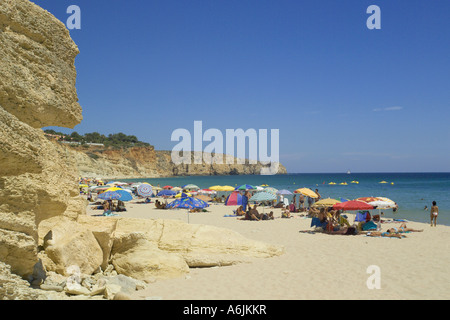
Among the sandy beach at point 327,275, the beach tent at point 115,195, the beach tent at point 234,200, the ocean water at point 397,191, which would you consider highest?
the beach tent at point 115,195

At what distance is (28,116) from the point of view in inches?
218

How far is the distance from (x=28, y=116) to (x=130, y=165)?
324ft

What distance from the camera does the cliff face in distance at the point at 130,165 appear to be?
276 ft

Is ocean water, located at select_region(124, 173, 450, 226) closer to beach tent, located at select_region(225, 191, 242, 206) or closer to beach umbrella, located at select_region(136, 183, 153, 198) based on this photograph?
beach tent, located at select_region(225, 191, 242, 206)

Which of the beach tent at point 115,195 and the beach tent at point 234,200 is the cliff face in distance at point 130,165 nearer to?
the beach tent at point 234,200

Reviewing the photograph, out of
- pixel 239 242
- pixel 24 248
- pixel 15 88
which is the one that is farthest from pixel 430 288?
pixel 15 88

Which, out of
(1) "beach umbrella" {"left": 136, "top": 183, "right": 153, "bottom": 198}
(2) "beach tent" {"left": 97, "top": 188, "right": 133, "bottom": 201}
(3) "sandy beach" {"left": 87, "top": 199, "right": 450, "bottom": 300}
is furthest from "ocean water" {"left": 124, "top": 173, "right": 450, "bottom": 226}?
(1) "beach umbrella" {"left": 136, "top": 183, "right": 153, "bottom": 198}

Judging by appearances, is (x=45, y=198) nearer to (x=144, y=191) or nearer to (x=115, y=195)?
(x=115, y=195)

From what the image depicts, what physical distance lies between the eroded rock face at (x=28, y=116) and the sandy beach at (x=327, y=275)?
88.1 inches

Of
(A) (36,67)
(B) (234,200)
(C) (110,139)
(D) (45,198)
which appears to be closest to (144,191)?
(B) (234,200)

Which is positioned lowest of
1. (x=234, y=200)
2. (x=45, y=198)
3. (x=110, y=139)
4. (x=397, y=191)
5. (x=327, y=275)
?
(x=397, y=191)

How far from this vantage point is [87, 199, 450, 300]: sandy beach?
6.61 meters

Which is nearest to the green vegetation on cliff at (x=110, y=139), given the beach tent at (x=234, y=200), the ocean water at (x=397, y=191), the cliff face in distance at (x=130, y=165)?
the cliff face in distance at (x=130, y=165)
